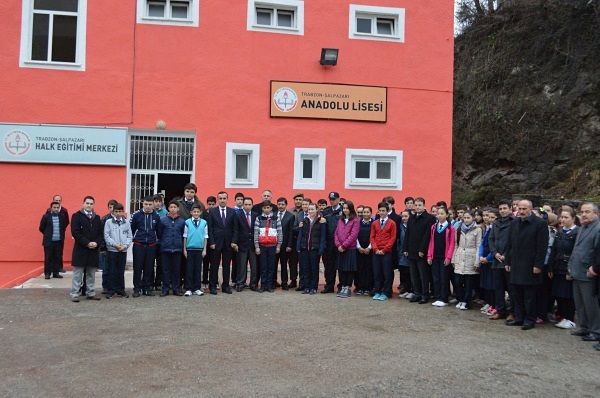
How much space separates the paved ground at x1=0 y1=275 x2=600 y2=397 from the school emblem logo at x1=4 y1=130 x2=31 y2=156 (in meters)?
4.36

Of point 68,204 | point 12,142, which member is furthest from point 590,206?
point 12,142

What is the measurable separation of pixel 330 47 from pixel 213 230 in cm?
588

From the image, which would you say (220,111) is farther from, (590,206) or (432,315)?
(590,206)

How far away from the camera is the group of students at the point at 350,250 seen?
7609mm

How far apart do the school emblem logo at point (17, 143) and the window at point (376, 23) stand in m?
7.85

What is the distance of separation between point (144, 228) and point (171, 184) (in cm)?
347

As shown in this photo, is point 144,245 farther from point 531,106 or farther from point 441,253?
point 531,106

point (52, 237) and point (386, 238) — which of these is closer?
point (386, 238)

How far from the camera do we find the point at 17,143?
1168 centimetres

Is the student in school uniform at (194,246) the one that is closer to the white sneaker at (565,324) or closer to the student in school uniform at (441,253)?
the student in school uniform at (441,253)

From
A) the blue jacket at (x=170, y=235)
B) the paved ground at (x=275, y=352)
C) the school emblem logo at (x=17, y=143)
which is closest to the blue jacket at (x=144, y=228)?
the blue jacket at (x=170, y=235)

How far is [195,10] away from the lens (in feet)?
40.8

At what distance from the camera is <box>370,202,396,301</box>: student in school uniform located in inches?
375

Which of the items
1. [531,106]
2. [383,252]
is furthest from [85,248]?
[531,106]
